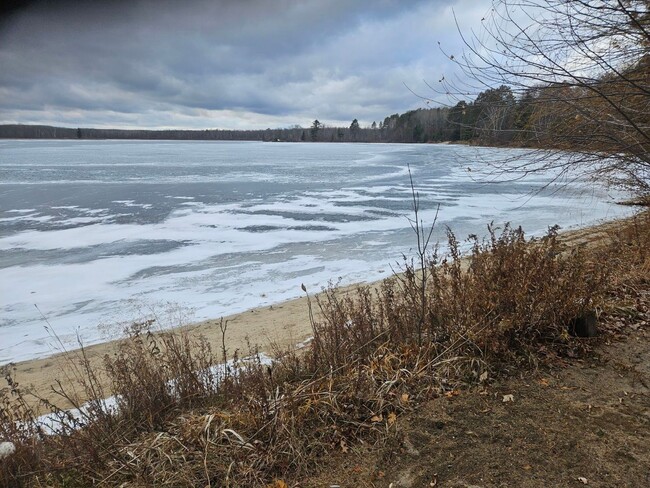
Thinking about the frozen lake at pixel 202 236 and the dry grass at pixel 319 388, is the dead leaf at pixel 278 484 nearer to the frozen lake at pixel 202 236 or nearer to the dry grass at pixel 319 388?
the dry grass at pixel 319 388

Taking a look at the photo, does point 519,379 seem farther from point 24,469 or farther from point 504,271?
point 24,469

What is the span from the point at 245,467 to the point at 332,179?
78.6 feet

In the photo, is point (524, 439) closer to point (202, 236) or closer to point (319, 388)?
point (319, 388)

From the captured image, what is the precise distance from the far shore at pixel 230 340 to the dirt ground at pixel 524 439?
8.77 feet

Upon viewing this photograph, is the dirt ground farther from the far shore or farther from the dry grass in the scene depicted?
the far shore

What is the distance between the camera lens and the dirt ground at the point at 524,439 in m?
2.44

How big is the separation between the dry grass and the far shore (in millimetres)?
1695

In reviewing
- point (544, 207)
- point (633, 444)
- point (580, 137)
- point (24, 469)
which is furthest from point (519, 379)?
point (544, 207)

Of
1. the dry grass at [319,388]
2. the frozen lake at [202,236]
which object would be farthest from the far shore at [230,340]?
the dry grass at [319,388]

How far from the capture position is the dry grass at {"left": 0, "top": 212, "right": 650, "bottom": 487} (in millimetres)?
2734

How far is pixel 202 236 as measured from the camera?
41.3 ft

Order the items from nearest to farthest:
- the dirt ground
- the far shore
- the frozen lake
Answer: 1. the dirt ground
2. the far shore
3. the frozen lake

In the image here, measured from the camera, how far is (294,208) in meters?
16.8

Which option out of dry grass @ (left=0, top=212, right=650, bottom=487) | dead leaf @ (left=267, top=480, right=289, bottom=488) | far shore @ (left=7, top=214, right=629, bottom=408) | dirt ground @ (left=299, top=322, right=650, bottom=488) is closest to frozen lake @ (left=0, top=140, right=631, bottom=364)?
far shore @ (left=7, top=214, right=629, bottom=408)
